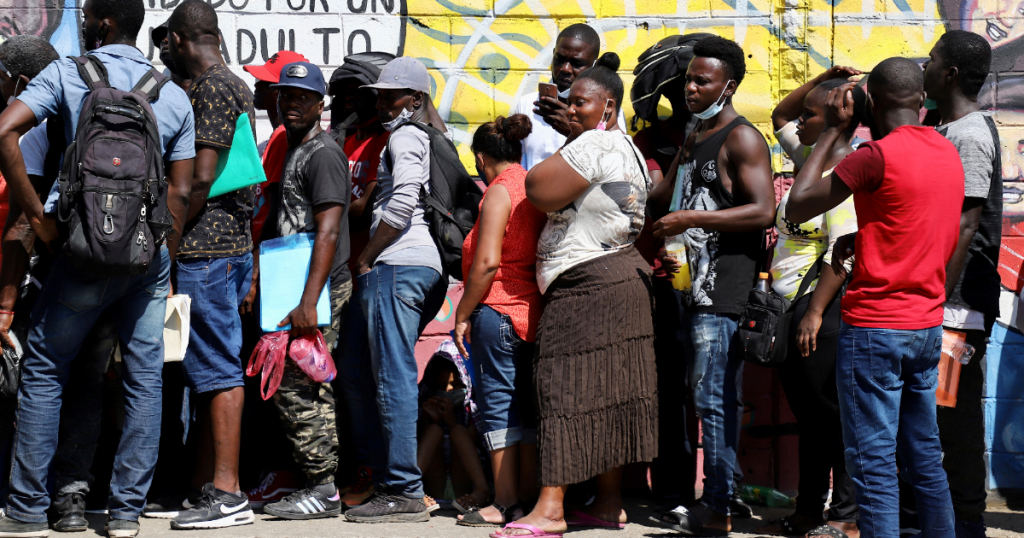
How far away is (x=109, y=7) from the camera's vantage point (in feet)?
13.0

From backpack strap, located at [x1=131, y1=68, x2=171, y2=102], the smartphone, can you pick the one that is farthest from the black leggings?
backpack strap, located at [x1=131, y1=68, x2=171, y2=102]

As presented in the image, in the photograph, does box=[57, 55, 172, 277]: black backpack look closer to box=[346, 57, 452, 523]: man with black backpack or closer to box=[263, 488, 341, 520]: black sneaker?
box=[346, 57, 452, 523]: man with black backpack

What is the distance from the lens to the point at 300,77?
433 centimetres

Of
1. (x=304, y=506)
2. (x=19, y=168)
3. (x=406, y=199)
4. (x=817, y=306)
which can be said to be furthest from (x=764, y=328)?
(x=19, y=168)

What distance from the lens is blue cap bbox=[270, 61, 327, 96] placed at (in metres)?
4.33

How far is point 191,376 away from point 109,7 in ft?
5.33

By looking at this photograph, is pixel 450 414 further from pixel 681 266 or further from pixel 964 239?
pixel 964 239

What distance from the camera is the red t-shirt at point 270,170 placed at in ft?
15.1

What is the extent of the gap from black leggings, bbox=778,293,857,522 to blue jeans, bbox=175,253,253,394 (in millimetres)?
2513

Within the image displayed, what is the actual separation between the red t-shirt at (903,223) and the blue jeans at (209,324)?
2.65m

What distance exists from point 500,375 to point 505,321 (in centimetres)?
25

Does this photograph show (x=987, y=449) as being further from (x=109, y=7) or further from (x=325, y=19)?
(x=109, y=7)

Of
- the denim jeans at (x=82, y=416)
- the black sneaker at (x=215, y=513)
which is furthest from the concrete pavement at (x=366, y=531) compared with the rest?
the denim jeans at (x=82, y=416)

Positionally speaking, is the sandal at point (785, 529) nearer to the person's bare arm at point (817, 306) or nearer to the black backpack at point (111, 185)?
the person's bare arm at point (817, 306)
